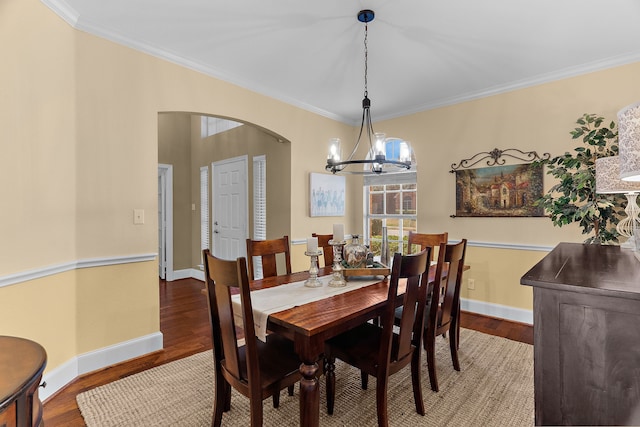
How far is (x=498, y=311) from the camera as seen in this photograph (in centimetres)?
355

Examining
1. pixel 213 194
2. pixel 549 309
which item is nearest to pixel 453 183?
pixel 549 309

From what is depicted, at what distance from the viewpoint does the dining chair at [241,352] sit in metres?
1.43

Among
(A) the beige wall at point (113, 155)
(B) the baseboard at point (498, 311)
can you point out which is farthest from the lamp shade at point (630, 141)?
(B) the baseboard at point (498, 311)

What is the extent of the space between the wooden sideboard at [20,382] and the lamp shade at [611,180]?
2.79m

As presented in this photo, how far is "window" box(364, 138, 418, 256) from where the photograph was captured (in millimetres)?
4316

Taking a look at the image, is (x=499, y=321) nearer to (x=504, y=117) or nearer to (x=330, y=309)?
(x=504, y=117)

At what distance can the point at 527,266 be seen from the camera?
3.35 m

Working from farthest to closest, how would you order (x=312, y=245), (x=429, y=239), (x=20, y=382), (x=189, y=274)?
(x=189, y=274) < (x=429, y=239) < (x=312, y=245) < (x=20, y=382)

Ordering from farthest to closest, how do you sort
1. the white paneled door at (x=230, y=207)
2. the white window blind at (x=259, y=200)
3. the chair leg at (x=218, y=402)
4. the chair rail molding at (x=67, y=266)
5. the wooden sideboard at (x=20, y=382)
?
the white paneled door at (x=230, y=207)
the white window blind at (x=259, y=200)
the chair rail molding at (x=67, y=266)
the chair leg at (x=218, y=402)
the wooden sideboard at (x=20, y=382)

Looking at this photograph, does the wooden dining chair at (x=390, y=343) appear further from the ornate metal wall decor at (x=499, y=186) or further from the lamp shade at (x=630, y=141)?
the ornate metal wall decor at (x=499, y=186)

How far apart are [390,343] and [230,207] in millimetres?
3924

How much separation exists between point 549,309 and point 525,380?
5.73 feet

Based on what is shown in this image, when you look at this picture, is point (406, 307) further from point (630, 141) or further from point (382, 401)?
point (630, 141)

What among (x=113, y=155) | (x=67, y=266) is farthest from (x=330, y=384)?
(x=113, y=155)
